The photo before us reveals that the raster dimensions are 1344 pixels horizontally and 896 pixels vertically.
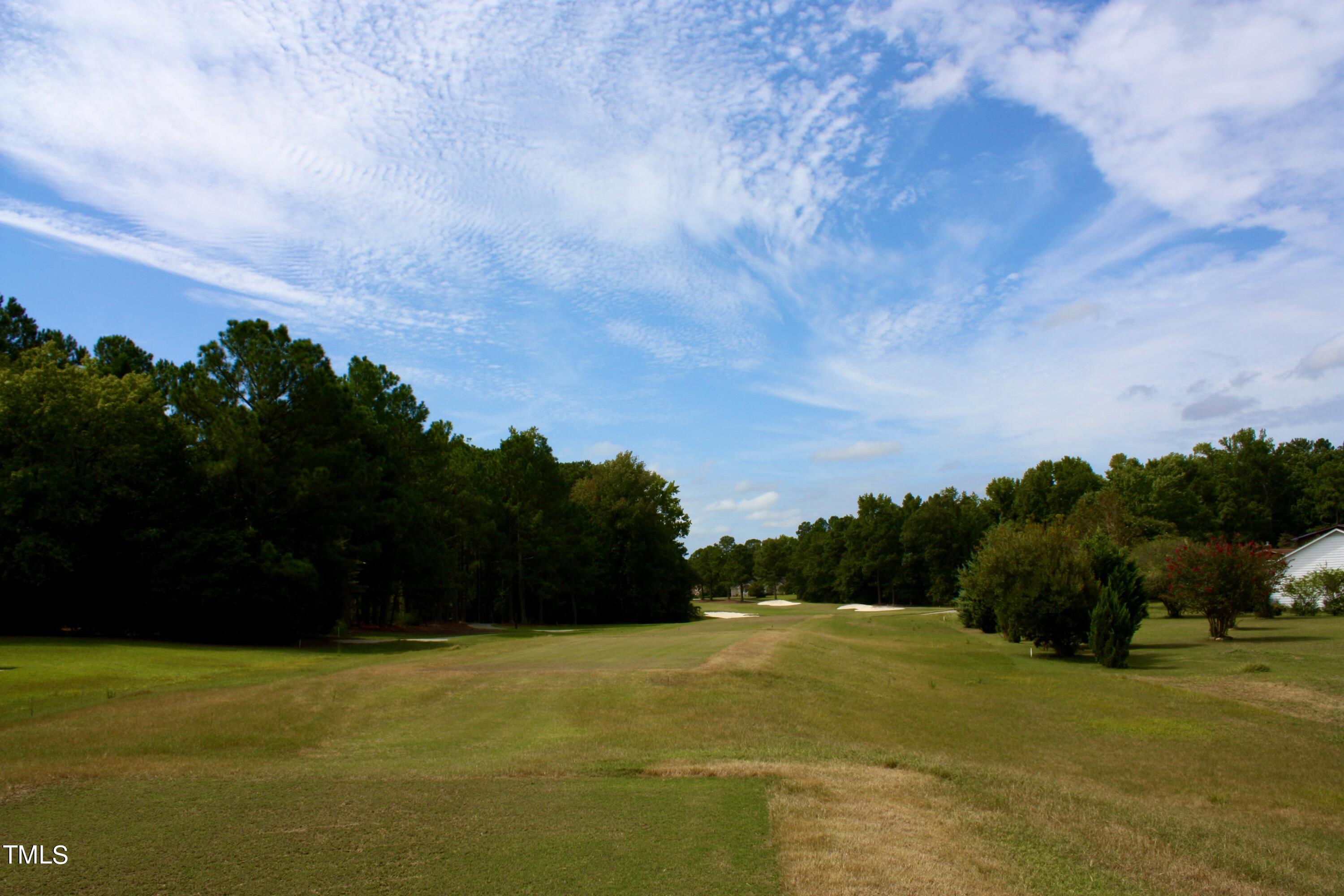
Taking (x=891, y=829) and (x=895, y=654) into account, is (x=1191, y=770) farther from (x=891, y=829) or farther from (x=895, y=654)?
(x=895, y=654)

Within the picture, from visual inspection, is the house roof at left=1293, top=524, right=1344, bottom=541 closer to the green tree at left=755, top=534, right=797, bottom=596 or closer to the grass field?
the grass field

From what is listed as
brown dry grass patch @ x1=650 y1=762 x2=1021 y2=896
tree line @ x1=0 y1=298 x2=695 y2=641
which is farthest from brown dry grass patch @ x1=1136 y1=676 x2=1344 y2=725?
tree line @ x1=0 y1=298 x2=695 y2=641

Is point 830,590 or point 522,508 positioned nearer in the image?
point 522,508

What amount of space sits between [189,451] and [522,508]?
24.6 m

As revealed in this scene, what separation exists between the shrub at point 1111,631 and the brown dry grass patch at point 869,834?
1760cm

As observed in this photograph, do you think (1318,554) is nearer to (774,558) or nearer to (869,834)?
(869,834)

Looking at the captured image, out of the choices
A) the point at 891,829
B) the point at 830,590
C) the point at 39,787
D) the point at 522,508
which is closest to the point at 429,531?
the point at 522,508

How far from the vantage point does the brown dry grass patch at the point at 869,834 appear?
19.2ft

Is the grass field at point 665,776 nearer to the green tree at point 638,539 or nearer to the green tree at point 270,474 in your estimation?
the green tree at point 270,474

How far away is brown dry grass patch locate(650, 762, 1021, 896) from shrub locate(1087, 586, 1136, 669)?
57.7 feet

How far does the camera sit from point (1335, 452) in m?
94.9

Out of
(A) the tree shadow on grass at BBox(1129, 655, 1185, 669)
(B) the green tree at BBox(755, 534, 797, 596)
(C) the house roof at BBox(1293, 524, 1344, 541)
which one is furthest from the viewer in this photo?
(B) the green tree at BBox(755, 534, 797, 596)

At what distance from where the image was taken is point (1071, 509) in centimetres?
9188

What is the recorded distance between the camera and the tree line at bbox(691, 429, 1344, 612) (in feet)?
267
